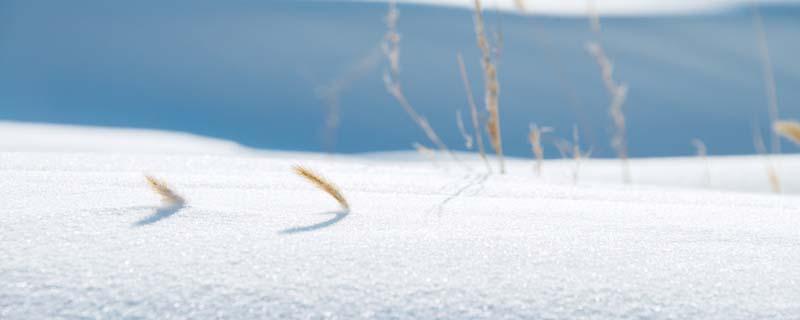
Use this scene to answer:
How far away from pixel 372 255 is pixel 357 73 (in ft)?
11.5

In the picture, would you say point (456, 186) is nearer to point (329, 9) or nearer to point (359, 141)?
point (359, 141)

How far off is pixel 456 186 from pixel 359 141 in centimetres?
244

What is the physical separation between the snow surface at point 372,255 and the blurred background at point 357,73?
8.46 ft

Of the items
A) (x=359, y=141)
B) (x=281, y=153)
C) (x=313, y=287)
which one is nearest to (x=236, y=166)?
(x=313, y=287)

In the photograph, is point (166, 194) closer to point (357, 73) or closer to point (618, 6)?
point (357, 73)

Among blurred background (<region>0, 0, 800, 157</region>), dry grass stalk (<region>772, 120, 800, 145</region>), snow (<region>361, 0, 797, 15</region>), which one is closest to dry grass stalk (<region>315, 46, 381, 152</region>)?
blurred background (<region>0, 0, 800, 157</region>)

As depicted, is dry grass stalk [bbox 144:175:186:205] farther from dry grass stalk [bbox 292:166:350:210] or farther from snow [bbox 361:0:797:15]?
snow [bbox 361:0:797:15]

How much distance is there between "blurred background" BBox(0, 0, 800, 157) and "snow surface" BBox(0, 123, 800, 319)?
102 inches

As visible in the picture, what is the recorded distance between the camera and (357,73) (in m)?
4.23

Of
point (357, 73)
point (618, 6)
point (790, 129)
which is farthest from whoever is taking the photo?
point (618, 6)

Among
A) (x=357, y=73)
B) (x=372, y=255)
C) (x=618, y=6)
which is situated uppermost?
(x=618, y=6)

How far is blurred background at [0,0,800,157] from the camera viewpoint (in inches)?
153

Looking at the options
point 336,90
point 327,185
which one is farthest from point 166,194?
point 336,90

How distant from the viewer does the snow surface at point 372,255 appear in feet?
2.14
